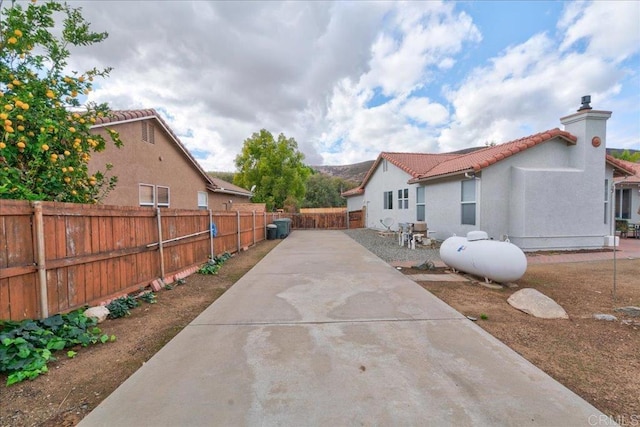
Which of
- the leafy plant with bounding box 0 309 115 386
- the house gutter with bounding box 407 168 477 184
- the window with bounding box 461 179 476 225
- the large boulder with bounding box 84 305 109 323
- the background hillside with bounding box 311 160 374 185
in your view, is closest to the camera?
the leafy plant with bounding box 0 309 115 386

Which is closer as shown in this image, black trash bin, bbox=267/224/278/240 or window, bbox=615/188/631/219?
window, bbox=615/188/631/219

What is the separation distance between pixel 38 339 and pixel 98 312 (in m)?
1.06

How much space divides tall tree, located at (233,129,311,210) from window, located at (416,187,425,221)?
17.1m

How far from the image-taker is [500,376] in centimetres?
280

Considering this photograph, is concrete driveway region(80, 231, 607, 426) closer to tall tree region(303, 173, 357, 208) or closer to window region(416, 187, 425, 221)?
window region(416, 187, 425, 221)

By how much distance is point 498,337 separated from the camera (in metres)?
3.79

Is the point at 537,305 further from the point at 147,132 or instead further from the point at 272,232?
the point at 272,232

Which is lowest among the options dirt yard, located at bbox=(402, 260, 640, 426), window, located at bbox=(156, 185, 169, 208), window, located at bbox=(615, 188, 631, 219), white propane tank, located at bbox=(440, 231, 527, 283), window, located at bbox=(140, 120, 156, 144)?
dirt yard, located at bbox=(402, 260, 640, 426)

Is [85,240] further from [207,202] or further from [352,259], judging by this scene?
[207,202]

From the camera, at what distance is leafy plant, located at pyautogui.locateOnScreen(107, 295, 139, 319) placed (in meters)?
4.55

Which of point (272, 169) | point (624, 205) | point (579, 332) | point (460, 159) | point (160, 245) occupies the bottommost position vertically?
point (579, 332)

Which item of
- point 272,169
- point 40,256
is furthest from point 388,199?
point 40,256

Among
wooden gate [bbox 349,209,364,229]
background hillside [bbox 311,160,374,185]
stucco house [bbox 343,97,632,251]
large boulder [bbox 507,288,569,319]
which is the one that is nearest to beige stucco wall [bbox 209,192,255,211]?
wooden gate [bbox 349,209,364,229]

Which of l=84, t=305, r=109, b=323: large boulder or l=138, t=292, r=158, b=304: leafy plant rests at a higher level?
l=84, t=305, r=109, b=323: large boulder
